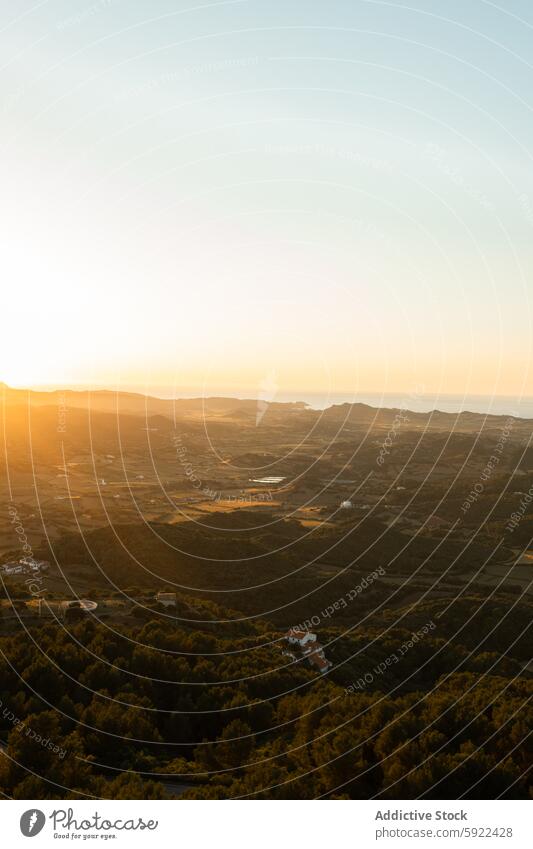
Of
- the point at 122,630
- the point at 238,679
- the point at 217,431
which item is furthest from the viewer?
the point at 217,431

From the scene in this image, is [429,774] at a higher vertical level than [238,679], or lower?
higher

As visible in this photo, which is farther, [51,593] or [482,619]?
[482,619]

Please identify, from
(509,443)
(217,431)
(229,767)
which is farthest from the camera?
(217,431)

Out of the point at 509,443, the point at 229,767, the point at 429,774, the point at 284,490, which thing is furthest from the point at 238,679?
the point at 509,443
